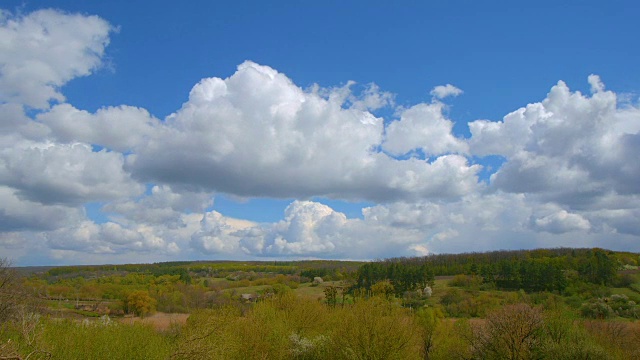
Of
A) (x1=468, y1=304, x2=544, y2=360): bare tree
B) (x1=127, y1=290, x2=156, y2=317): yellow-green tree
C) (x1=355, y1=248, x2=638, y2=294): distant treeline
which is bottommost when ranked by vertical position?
(x1=127, y1=290, x2=156, y2=317): yellow-green tree

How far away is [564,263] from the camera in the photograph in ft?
447

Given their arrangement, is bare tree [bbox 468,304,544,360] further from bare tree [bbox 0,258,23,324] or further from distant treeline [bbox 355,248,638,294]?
distant treeline [bbox 355,248,638,294]

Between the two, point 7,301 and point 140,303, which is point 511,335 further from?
point 140,303

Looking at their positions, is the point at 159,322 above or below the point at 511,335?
below

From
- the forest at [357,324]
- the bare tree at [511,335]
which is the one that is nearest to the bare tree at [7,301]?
the forest at [357,324]

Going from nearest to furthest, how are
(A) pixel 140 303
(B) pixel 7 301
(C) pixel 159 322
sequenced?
(B) pixel 7 301 → (C) pixel 159 322 → (A) pixel 140 303

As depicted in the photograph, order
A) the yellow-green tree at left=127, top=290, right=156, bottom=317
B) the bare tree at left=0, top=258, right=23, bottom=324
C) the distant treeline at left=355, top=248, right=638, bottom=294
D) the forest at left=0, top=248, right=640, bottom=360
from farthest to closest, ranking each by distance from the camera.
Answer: the distant treeline at left=355, top=248, right=638, bottom=294, the yellow-green tree at left=127, top=290, right=156, bottom=317, the bare tree at left=0, top=258, right=23, bottom=324, the forest at left=0, top=248, right=640, bottom=360

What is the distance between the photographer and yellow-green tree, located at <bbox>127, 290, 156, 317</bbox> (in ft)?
360

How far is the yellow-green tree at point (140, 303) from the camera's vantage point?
10961 cm

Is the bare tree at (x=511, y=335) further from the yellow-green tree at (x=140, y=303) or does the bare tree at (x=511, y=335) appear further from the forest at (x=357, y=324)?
the yellow-green tree at (x=140, y=303)

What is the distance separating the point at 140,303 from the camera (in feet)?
361

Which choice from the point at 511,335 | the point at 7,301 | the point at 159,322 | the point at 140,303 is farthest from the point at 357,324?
the point at 140,303

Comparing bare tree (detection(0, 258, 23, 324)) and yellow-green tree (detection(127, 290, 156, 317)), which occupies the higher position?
bare tree (detection(0, 258, 23, 324))

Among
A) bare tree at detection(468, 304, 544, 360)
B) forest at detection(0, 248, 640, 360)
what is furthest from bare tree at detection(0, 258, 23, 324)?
bare tree at detection(468, 304, 544, 360)
